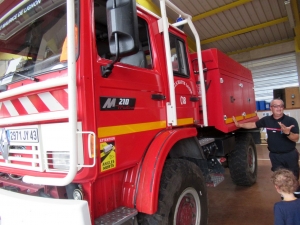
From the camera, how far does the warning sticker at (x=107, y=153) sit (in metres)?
1.54

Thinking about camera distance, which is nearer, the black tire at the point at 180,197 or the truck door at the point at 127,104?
the truck door at the point at 127,104

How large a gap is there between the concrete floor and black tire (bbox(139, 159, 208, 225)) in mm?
933

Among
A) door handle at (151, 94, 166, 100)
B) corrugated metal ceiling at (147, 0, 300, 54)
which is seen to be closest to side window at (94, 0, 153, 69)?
door handle at (151, 94, 166, 100)

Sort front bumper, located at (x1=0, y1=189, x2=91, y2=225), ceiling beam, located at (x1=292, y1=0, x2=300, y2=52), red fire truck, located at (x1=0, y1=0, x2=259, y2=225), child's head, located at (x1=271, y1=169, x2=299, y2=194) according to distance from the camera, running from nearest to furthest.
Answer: front bumper, located at (x1=0, y1=189, x2=91, y2=225) < red fire truck, located at (x1=0, y1=0, x2=259, y2=225) < child's head, located at (x1=271, y1=169, x2=299, y2=194) < ceiling beam, located at (x1=292, y1=0, x2=300, y2=52)

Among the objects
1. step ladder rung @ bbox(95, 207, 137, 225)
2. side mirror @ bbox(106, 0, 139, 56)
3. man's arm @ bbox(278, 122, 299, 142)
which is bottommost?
step ladder rung @ bbox(95, 207, 137, 225)

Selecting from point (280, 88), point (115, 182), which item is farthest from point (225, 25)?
point (115, 182)

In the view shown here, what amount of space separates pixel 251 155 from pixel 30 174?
4101 millimetres

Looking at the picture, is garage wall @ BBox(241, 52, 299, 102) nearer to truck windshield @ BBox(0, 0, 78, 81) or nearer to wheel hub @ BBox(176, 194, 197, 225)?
wheel hub @ BBox(176, 194, 197, 225)

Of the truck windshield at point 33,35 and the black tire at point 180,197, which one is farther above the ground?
the truck windshield at point 33,35

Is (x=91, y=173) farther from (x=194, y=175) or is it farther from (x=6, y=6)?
(x=6, y=6)

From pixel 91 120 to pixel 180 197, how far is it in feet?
3.65

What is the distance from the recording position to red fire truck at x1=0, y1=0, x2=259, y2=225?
55.4 inches

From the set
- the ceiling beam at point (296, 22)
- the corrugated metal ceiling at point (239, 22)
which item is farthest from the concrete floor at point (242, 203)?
the ceiling beam at point (296, 22)

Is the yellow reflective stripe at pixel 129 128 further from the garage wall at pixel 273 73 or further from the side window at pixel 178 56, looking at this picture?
the garage wall at pixel 273 73
